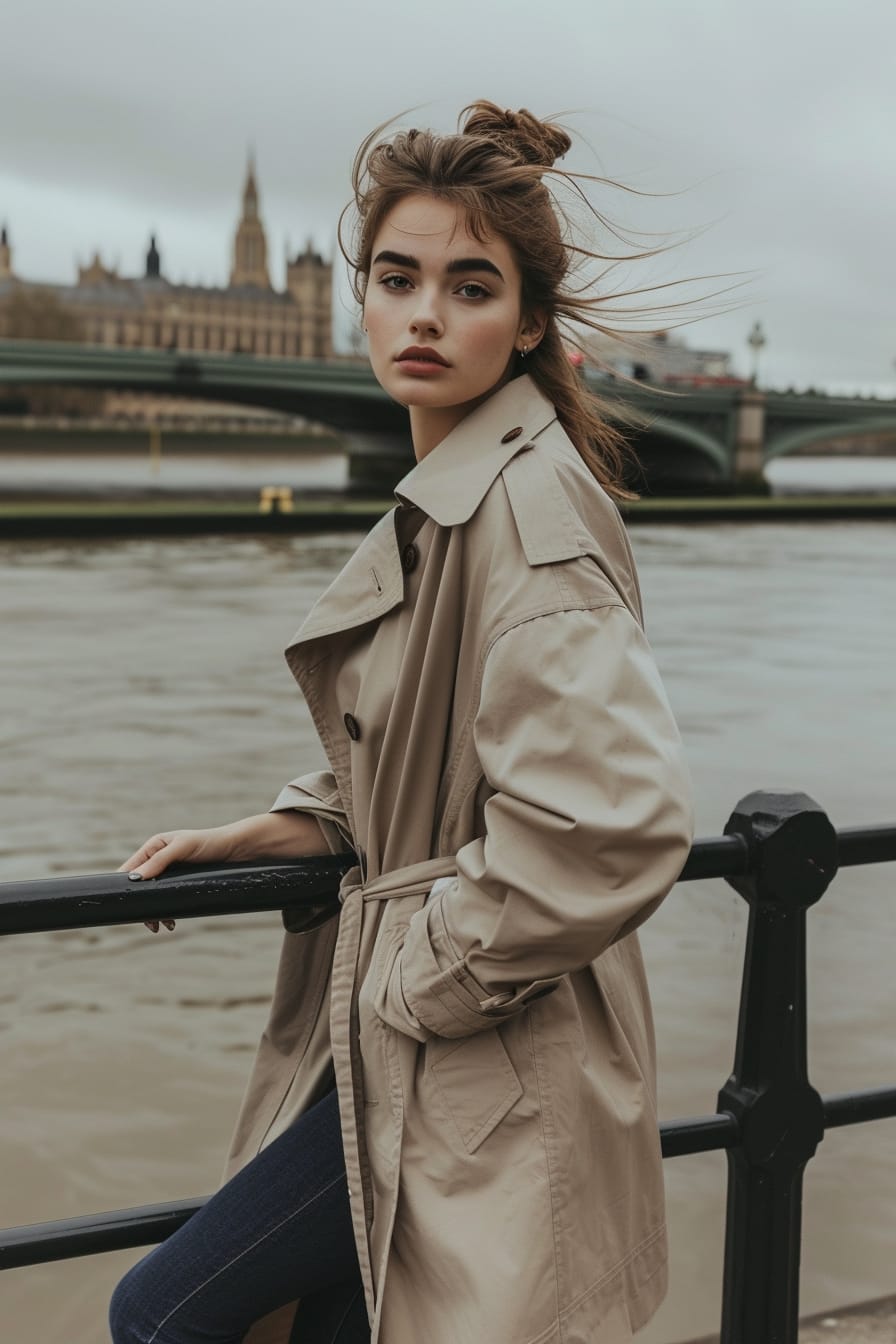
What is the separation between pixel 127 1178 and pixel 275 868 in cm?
369

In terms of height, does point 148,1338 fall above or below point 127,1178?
above

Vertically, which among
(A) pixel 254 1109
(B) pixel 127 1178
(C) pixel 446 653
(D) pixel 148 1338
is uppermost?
(C) pixel 446 653

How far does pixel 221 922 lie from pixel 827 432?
33.7 meters

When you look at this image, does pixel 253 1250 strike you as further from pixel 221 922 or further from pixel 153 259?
pixel 153 259

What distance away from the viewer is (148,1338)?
1200mm

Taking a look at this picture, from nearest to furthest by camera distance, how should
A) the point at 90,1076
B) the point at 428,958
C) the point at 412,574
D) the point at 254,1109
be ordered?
1. the point at 428,958
2. the point at 412,574
3. the point at 254,1109
4. the point at 90,1076

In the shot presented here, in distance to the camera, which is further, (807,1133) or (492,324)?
(807,1133)

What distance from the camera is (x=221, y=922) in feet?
22.1

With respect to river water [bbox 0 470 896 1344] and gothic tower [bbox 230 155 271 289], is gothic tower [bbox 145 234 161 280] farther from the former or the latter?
river water [bbox 0 470 896 1344]

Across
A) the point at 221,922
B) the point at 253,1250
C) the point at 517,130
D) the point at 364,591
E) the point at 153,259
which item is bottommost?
the point at 221,922

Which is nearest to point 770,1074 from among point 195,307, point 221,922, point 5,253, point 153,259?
point 221,922

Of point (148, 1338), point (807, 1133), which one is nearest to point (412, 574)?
point (148, 1338)

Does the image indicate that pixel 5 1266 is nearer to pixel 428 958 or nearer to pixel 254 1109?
pixel 254 1109

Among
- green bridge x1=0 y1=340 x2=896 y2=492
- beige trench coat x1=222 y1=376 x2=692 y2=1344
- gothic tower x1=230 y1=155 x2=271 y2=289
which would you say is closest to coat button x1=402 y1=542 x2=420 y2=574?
beige trench coat x1=222 y1=376 x2=692 y2=1344
